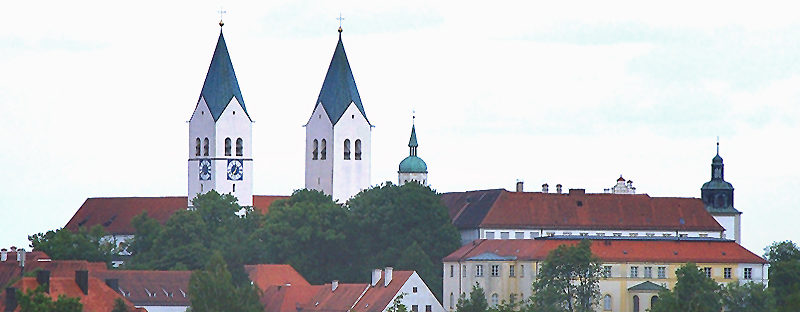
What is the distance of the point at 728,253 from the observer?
420 feet

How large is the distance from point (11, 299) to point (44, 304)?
35.2 feet

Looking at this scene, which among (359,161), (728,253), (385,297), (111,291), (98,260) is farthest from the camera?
(359,161)

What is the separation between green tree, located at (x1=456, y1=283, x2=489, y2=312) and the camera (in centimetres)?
11461

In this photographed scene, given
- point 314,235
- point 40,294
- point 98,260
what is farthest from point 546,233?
point 40,294

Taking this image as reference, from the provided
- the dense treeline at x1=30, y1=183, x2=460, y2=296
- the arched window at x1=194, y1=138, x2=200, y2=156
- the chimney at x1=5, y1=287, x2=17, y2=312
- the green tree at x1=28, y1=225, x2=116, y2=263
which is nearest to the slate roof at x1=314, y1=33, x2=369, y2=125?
the arched window at x1=194, y1=138, x2=200, y2=156

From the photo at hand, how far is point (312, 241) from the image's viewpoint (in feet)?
446

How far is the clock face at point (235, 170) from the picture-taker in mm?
154500

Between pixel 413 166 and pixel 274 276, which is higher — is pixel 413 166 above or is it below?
above

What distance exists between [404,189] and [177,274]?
1196 centimetres

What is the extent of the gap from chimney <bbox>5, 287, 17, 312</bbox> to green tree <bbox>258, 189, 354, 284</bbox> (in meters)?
37.7

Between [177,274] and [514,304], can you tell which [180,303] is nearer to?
[177,274]

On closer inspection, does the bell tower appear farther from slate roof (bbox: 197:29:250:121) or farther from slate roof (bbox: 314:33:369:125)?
slate roof (bbox: 197:29:250:121)

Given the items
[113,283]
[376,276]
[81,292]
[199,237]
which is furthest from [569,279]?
[199,237]

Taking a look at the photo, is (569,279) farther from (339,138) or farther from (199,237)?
(339,138)
